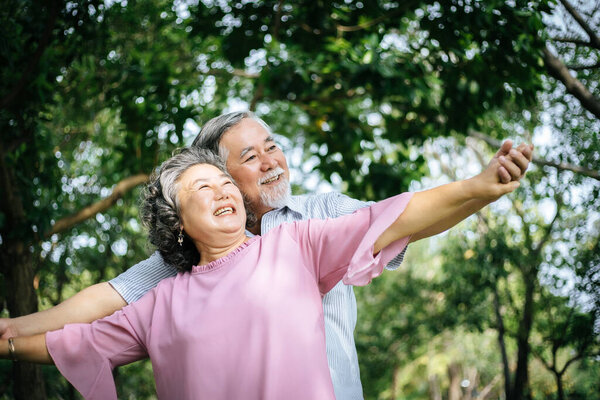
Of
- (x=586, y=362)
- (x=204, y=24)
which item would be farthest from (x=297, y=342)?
(x=586, y=362)

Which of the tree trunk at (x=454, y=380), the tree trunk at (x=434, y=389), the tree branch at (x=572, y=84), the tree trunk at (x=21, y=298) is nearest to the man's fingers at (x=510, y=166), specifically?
the tree branch at (x=572, y=84)

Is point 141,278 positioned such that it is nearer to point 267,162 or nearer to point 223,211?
point 223,211

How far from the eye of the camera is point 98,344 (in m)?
2.13

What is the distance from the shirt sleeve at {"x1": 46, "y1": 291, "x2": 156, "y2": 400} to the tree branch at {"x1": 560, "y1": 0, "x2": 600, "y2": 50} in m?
3.09

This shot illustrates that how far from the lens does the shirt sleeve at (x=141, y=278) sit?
7.79 feet

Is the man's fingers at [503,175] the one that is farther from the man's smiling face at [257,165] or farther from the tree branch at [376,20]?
the tree branch at [376,20]

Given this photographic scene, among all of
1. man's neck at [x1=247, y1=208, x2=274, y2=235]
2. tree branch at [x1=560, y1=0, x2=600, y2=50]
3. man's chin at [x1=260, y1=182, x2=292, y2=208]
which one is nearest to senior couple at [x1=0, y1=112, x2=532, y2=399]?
man's chin at [x1=260, y1=182, x2=292, y2=208]

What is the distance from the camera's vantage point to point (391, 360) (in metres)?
14.3

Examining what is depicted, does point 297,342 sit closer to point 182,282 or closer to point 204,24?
point 182,282

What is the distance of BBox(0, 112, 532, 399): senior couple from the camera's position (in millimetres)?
1772

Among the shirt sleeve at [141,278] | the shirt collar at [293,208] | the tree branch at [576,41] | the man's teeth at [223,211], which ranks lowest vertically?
the tree branch at [576,41]

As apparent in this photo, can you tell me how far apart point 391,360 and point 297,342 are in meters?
13.1

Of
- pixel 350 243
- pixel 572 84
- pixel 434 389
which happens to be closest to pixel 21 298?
pixel 350 243

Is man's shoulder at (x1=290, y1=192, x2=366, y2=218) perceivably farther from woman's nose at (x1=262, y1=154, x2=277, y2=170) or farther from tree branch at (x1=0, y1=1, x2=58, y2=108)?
tree branch at (x1=0, y1=1, x2=58, y2=108)
